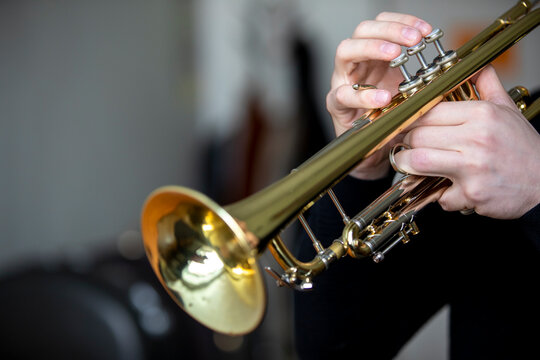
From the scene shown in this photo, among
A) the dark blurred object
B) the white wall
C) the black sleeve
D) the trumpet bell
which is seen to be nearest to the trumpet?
the trumpet bell

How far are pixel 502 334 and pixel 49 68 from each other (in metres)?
2.09

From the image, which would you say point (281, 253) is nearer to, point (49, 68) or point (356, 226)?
point (356, 226)

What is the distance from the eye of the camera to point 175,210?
1.98 feet

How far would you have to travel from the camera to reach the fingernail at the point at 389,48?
25.2 inches

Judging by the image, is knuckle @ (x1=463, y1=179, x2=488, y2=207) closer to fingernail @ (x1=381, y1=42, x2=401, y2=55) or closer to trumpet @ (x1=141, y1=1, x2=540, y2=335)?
trumpet @ (x1=141, y1=1, x2=540, y2=335)

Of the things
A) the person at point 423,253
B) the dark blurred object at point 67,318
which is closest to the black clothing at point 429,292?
the person at point 423,253

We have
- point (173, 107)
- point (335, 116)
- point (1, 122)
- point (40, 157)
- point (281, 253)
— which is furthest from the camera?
point (173, 107)

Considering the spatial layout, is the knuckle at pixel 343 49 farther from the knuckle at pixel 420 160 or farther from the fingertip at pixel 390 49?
the knuckle at pixel 420 160

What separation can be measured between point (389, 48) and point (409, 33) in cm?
3

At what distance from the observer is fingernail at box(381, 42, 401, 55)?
0.64m

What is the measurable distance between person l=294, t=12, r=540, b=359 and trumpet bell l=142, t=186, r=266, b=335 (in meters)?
0.19

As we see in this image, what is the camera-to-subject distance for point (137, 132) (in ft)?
8.80

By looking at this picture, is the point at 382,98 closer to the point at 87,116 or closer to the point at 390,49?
the point at 390,49

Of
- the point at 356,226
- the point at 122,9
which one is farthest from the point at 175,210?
the point at 122,9
